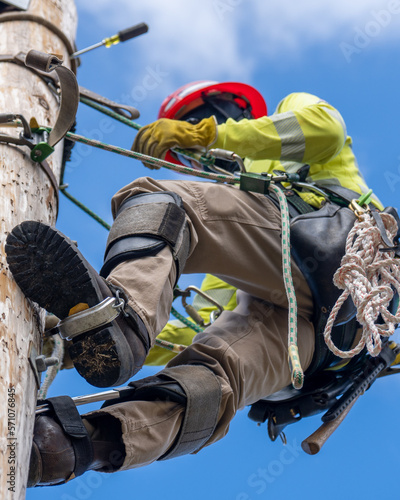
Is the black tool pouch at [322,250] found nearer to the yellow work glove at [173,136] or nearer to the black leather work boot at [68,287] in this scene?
the yellow work glove at [173,136]

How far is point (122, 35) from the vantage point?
3943 millimetres

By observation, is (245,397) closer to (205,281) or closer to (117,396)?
(117,396)

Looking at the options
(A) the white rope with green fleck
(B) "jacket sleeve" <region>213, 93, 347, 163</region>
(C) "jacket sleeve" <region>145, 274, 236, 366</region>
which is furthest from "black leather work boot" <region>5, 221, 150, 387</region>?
(C) "jacket sleeve" <region>145, 274, 236, 366</region>

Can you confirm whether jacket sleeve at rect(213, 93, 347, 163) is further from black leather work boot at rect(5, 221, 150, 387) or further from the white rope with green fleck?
black leather work boot at rect(5, 221, 150, 387)

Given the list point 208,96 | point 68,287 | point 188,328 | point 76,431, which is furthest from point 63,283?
point 208,96

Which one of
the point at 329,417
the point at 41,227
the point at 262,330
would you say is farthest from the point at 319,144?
the point at 41,227

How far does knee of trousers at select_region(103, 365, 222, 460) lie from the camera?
2.39 m

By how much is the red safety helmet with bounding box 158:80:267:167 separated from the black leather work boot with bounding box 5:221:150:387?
2.53 meters

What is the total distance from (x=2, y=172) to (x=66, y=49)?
1201mm

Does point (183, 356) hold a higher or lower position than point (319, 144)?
lower

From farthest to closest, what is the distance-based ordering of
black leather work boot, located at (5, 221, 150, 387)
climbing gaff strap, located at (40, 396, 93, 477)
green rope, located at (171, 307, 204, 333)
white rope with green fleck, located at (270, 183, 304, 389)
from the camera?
green rope, located at (171, 307, 204, 333) < white rope with green fleck, located at (270, 183, 304, 389) < climbing gaff strap, located at (40, 396, 93, 477) < black leather work boot, located at (5, 221, 150, 387)

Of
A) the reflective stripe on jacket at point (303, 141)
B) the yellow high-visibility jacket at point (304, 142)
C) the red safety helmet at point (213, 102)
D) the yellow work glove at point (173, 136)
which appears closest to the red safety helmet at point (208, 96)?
the red safety helmet at point (213, 102)

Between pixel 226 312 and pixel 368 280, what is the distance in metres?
0.78

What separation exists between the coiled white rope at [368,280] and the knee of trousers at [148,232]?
1.70 ft
